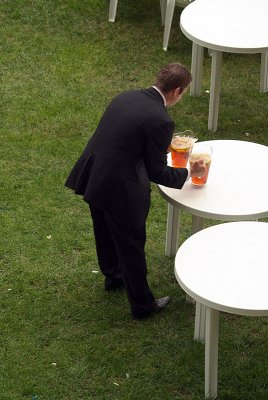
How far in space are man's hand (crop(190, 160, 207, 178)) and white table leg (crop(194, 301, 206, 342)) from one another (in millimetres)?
784

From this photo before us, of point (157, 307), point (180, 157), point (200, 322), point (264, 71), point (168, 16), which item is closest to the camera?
point (200, 322)

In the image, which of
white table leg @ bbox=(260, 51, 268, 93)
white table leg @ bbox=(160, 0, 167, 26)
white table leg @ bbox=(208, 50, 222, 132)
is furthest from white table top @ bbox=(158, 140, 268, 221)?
white table leg @ bbox=(160, 0, 167, 26)

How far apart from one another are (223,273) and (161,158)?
85 centimetres

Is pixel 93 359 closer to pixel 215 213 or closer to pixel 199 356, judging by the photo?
pixel 199 356

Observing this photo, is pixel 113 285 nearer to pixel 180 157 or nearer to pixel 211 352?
pixel 180 157

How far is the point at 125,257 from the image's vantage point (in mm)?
6742

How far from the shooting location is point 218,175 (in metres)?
6.98

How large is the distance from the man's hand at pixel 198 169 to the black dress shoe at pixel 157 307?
89 cm

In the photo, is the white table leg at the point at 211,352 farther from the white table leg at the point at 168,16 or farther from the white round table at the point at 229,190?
the white table leg at the point at 168,16

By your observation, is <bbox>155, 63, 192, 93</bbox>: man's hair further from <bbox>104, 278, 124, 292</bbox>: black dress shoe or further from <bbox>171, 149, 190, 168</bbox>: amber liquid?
<bbox>104, 278, 124, 292</bbox>: black dress shoe

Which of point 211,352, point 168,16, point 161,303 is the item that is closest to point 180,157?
point 161,303

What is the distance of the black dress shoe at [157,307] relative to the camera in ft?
23.1

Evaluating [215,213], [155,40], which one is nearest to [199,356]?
[215,213]

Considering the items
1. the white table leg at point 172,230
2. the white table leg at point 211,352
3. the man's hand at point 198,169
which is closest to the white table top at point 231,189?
the man's hand at point 198,169
